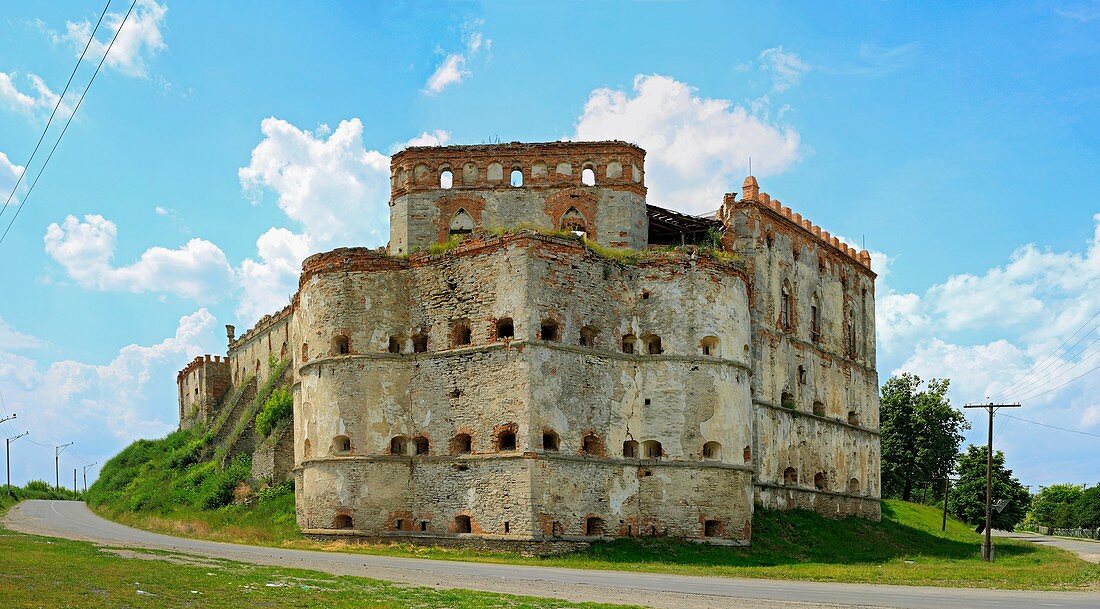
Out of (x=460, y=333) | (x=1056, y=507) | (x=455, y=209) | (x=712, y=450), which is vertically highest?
(x=455, y=209)

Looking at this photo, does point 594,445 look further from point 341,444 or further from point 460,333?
point 341,444

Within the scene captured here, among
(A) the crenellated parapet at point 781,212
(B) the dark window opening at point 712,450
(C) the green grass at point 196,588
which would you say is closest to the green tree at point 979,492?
Answer: (A) the crenellated parapet at point 781,212

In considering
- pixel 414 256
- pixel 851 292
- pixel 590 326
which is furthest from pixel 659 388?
pixel 851 292

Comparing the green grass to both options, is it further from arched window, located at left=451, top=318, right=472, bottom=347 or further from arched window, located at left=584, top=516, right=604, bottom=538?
arched window, located at left=451, top=318, right=472, bottom=347

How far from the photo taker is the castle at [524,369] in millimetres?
36562

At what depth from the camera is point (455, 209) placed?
147ft

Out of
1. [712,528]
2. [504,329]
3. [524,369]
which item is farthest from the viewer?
[712,528]

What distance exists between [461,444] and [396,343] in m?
4.93

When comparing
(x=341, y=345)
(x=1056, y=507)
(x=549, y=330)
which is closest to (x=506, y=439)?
(x=549, y=330)

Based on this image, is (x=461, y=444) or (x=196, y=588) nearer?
(x=196, y=588)

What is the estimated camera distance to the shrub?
1976 inches

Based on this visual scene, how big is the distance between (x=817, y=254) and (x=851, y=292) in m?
5.22

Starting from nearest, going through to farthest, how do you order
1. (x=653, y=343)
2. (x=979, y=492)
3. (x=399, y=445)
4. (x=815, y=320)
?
(x=399, y=445), (x=653, y=343), (x=815, y=320), (x=979, y=492)

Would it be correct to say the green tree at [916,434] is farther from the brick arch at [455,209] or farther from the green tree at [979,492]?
the brick arch at [455,209]
